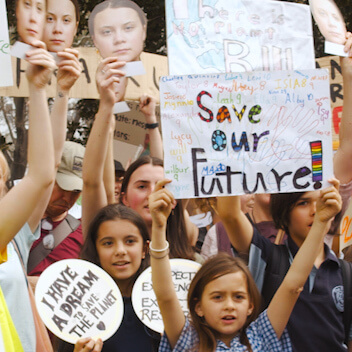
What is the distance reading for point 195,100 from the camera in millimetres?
3199

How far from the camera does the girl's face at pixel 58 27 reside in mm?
3582

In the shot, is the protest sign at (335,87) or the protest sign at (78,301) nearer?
the protest sign at (78,301)

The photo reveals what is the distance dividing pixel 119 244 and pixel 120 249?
4 centimetres

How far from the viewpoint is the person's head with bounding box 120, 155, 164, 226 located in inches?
161

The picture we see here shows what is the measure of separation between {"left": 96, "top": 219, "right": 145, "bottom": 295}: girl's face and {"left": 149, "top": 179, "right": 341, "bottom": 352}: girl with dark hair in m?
0.55

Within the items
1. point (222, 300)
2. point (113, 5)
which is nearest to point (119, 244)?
point (222, 300)

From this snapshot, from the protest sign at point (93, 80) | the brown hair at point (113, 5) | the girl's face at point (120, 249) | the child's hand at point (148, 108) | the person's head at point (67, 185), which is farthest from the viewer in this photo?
the protest sign at point (93, 80)

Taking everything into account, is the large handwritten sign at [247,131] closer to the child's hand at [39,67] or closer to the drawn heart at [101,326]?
the child's hand at [39,67]

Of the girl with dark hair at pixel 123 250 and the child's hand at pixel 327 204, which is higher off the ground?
the child's hand at pixel 327 204

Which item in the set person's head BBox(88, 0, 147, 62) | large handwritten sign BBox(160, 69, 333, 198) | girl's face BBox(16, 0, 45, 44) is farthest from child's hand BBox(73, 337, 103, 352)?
person's head BBox(88, 0, 147, 62)

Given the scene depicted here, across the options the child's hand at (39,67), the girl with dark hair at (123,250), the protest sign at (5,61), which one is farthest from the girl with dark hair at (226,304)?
the protest sign at (5,61)

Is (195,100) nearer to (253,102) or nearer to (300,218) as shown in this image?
(253,102)

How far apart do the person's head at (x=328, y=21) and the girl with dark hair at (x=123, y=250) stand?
137 centimetres

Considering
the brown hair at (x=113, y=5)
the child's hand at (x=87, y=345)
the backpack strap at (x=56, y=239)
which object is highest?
the brown hair at (x=113, y=5)
